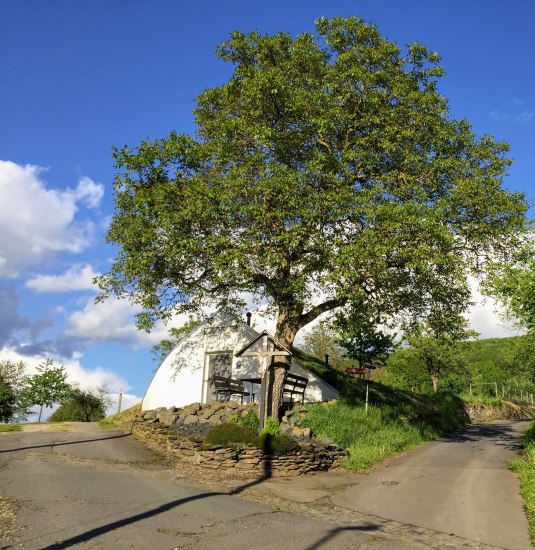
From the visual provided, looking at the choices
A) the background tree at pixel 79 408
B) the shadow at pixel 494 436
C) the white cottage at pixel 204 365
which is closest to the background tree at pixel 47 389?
the background tree at pixel 79 408

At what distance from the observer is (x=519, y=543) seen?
28.8ft

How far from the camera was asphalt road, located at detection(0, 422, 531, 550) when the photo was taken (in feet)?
26.6

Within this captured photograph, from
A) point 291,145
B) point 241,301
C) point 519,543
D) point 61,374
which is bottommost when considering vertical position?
point 519,543

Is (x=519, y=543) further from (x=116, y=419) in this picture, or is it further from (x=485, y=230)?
(x=116, y=419)

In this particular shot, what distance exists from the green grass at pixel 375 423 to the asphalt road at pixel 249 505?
1.01 m

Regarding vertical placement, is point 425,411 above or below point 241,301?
below

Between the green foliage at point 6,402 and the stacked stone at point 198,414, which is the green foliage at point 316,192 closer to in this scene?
the stacked stone at point 198,414

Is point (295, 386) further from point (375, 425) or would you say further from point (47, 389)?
point (47, 389)

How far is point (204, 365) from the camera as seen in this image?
22.0 meters

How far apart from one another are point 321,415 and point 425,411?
10.7 m

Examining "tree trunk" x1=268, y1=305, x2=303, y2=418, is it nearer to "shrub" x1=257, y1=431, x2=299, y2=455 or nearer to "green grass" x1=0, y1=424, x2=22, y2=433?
"shrub" x1=257, y1=431, x2=299, y2=455

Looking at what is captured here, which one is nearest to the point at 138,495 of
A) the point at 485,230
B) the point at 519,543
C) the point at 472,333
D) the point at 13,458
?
the point at 13,458

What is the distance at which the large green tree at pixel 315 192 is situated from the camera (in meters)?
14.9

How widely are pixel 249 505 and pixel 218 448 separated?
14.0 feet
